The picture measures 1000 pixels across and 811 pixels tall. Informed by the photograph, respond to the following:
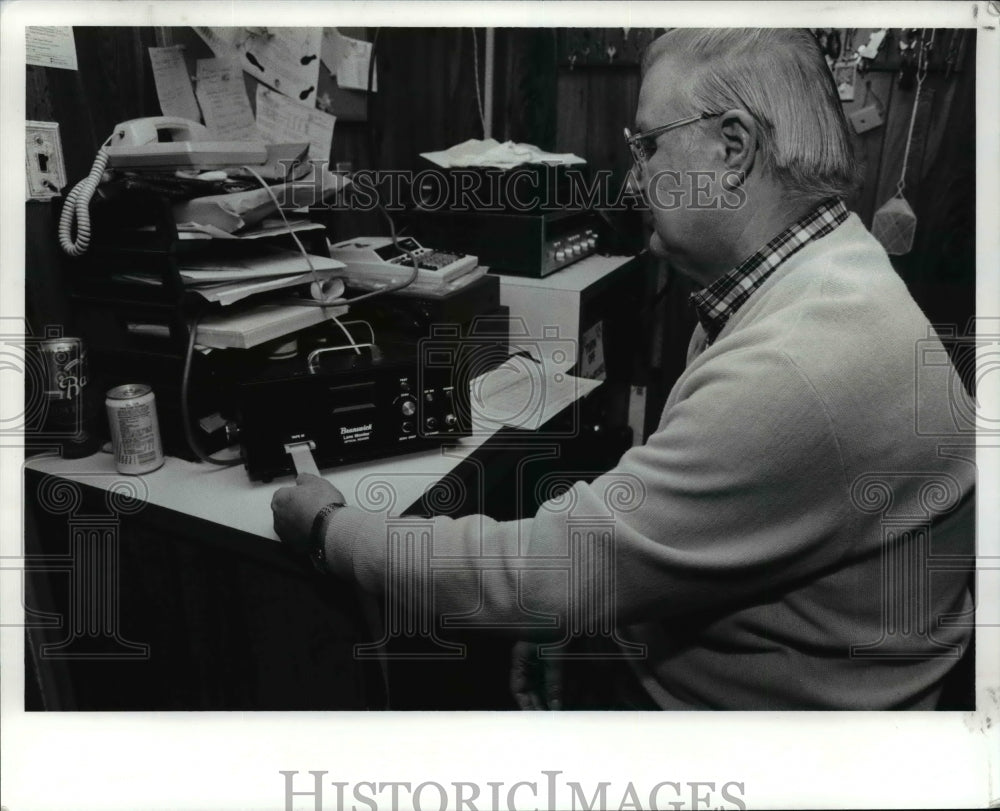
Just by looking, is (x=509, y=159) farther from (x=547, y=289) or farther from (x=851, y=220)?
(x=851, y=220)

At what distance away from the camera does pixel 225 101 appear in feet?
4.71

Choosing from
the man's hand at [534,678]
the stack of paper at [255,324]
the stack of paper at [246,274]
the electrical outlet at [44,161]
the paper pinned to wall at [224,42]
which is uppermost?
the paper pinned to wall at [224,42]

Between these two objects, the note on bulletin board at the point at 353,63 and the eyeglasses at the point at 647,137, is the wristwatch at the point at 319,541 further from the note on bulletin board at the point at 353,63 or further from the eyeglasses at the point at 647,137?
the note on bulletin board at the point at 353,63

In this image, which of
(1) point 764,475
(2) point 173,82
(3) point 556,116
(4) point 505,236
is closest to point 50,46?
(2) point 173,82

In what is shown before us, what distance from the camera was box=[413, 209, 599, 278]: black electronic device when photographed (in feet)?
5.33

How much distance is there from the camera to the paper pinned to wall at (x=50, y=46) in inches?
39.0

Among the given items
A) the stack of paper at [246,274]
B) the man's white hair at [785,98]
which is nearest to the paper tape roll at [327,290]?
the stack of paper at [246,274]

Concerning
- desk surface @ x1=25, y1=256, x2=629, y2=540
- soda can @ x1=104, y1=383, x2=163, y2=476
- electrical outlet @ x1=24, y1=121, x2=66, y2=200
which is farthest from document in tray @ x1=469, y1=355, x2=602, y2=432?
electrical outlet @ x1=24, y1=121, x2=66, y2=200

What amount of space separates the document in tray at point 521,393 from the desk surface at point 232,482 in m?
0.15

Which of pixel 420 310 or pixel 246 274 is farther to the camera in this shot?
pixel 420 310

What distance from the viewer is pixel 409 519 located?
93cm

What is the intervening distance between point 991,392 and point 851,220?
0.35m

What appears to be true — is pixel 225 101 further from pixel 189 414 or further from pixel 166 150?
pixel 189 414

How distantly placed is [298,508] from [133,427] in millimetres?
325
